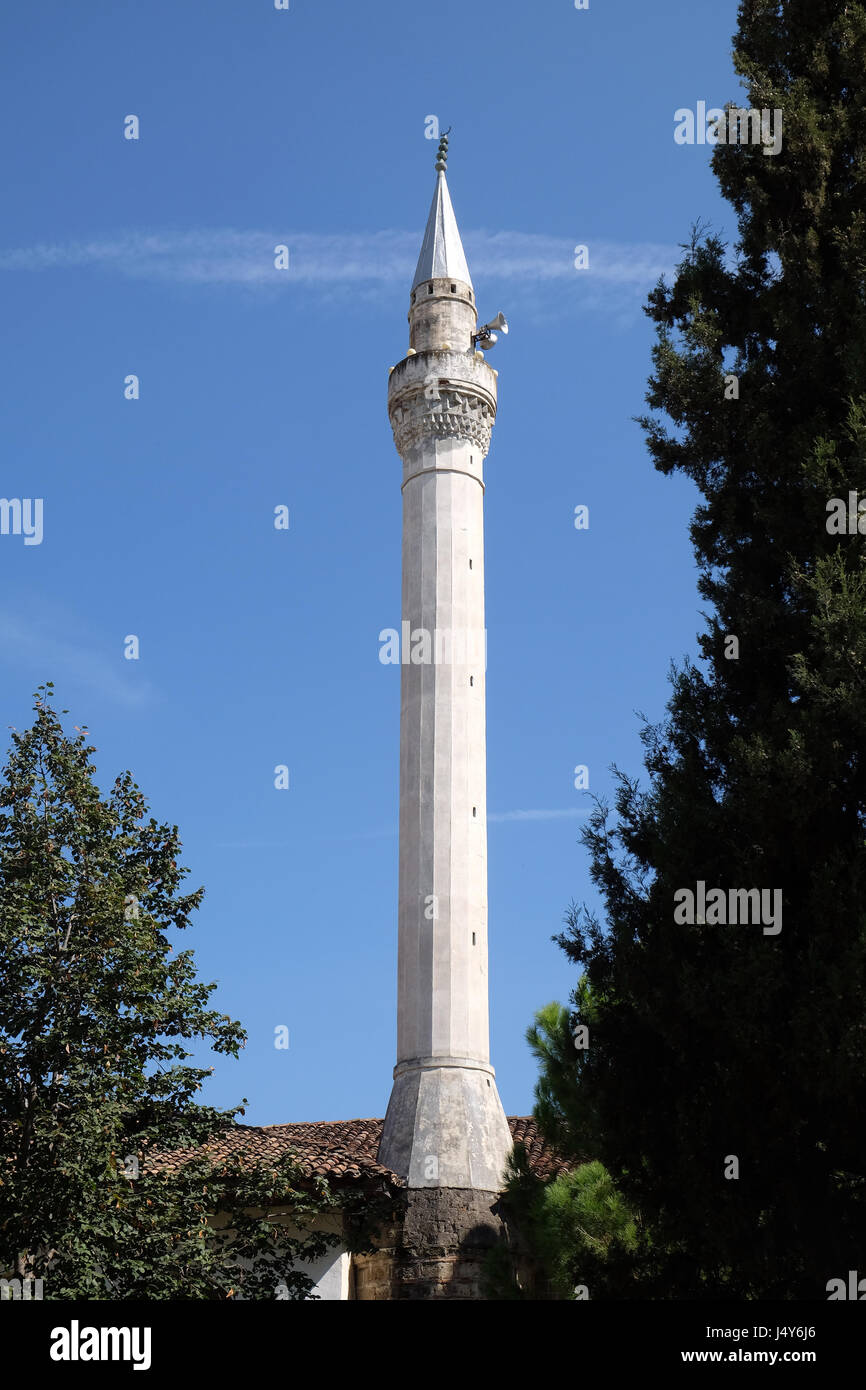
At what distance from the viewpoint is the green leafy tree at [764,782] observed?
32.6 ft

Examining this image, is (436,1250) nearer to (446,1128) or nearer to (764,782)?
(446,1128)

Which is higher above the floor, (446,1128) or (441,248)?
(441,248)

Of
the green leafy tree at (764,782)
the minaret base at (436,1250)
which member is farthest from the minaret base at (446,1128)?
the green leafy tree at (764,782)

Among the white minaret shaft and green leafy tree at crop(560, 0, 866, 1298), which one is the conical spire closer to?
the white minaret shaft

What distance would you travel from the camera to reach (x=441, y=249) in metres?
29.3

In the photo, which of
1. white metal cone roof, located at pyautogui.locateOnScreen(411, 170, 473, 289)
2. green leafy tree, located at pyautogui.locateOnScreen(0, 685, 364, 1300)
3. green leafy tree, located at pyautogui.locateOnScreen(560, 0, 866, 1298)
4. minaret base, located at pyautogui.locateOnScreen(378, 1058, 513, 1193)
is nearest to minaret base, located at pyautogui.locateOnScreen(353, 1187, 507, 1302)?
minaret base, located at pyautogui.locateOnScreen(378, 1058, 513, 1193)

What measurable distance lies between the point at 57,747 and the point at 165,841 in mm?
1569

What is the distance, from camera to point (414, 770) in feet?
83.4

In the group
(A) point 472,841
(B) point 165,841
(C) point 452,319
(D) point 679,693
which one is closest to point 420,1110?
(A) point 472,841

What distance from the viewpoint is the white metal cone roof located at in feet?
95.2

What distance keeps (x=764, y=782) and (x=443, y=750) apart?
49.3 ft

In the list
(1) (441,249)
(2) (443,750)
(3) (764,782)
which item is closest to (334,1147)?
(2) (443,750)

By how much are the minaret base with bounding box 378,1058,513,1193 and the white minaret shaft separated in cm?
2
